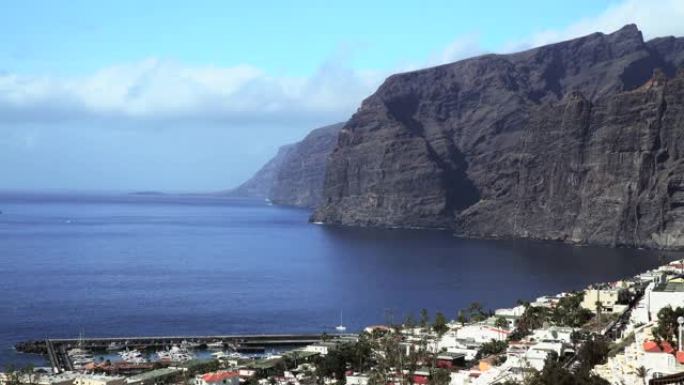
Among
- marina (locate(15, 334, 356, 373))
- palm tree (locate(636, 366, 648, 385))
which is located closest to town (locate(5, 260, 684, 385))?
palm tree (locate(636, 366, 648, 385))

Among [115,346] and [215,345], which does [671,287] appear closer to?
[215,345]

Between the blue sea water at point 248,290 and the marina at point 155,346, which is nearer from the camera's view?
the marina at point 155,346

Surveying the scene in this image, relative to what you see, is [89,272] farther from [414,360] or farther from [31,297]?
[414,360]

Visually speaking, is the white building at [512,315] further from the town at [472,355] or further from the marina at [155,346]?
the marina at [155,346]

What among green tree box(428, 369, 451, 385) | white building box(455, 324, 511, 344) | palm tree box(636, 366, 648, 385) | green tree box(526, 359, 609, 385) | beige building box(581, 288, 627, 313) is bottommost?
white building box(455, 324, 511, 344)

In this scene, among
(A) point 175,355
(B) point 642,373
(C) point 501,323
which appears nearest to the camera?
(B) point 642,373

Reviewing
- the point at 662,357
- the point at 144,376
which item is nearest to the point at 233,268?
the point at 144,376

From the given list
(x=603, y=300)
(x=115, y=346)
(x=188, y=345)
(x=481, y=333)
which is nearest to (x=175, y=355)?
(x=188, y=345)

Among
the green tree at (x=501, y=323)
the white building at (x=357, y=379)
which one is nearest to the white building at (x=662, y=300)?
the green tree at (x=501, y=323)

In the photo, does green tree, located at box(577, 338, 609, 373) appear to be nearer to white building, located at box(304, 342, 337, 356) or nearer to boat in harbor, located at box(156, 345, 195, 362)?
white building, located at box(304, 342, 337, 356)
